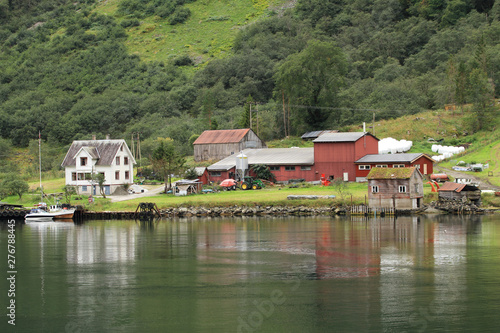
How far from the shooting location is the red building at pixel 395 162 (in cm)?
6481

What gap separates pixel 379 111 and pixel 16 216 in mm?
56727

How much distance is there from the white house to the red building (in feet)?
90.1

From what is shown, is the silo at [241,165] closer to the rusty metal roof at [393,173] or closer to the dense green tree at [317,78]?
the rusty metal roof at [393,173]

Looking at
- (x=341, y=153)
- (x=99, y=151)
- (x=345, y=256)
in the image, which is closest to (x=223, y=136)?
(x=99, y=151)

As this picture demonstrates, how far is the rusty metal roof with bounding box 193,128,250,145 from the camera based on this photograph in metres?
83.9

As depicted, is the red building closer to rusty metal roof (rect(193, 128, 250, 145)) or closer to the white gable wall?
rusty metal roof (rect(193, 128, 250, 145))

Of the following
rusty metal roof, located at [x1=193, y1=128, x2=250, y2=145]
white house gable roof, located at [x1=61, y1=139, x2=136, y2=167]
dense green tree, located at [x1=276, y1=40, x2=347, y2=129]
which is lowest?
white house gable roof, located at [x1=61, y1=139, x2=136, y2=167]

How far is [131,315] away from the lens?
25.7 meters

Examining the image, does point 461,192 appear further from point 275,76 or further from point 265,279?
point 275,76

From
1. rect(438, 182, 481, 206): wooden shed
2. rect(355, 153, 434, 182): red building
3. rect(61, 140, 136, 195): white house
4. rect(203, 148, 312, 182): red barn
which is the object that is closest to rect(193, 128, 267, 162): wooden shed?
rect(203, 148, 312, 182): red barn

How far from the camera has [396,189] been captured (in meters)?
56.7

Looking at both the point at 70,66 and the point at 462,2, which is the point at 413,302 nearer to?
the point at 462,2

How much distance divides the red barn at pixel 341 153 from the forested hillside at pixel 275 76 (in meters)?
20.8

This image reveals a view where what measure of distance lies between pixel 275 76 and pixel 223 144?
39.6 meters
